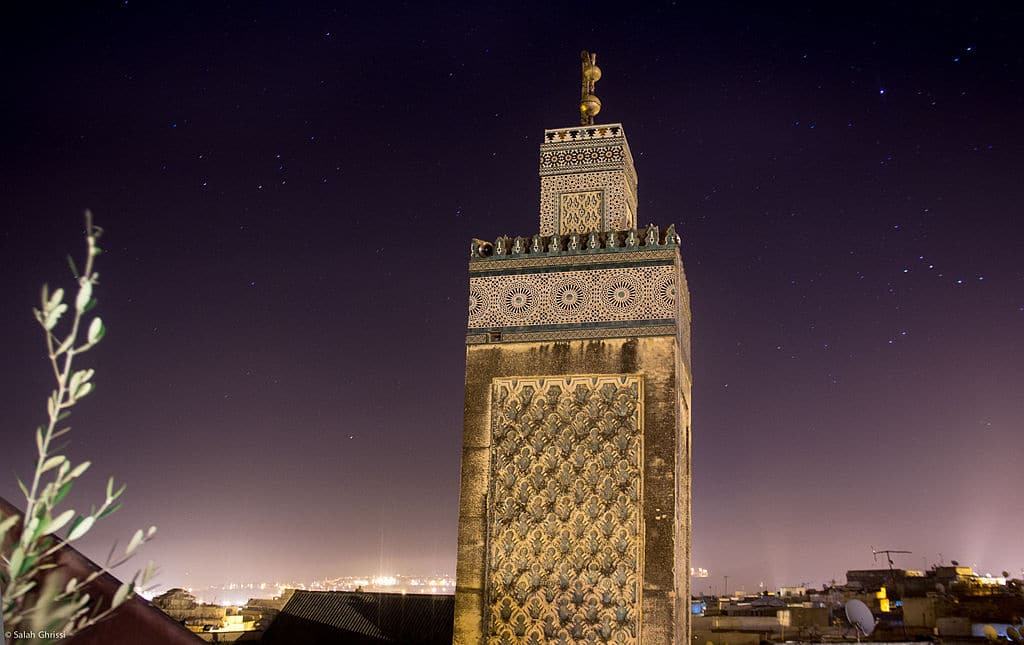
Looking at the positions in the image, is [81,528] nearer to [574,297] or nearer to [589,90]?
[574,297]

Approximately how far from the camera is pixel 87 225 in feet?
5.41

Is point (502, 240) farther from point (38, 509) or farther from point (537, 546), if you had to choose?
point (38, 509)

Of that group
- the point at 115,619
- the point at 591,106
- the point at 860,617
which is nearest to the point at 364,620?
the point at 860,617

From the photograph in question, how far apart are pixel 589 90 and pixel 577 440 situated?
3.69 metres

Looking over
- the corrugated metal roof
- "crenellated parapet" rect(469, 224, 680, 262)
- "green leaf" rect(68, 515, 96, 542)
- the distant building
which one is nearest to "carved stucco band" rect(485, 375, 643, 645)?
"crenellated parapet" rect(469, 224, 680, 262)

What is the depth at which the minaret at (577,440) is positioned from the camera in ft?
24.5

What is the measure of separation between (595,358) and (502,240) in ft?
4.76

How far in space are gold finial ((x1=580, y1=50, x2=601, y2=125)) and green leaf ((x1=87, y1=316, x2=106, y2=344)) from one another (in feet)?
26.0

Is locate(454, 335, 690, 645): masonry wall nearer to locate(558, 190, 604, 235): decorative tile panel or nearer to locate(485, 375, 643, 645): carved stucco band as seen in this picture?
locate(485, 375, 643, 645): carved stucco band

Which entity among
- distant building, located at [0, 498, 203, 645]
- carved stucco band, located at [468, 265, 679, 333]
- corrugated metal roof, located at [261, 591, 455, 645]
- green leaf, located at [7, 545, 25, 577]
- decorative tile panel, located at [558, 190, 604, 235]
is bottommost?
corrugated metal roof, located at [261, 591, 455, 645]

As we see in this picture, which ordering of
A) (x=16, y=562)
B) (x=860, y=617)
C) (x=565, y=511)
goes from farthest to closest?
(x=860, y=617) → (x=565, y=511) → (x=16, y=562)

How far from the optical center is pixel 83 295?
1.70 metres

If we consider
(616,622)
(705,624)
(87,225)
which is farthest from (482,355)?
(705,624)

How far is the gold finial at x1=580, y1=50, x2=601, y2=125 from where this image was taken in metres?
9.30
